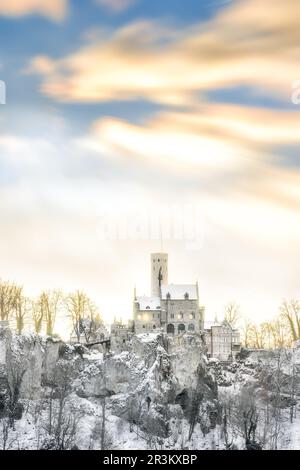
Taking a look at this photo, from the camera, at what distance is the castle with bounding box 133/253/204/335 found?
81.6 metres

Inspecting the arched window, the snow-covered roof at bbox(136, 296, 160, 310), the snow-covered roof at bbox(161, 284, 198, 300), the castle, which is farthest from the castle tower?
the arched window

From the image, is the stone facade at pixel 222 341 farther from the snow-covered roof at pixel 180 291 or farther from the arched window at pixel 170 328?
the snow-covered roof at pixel 180 291

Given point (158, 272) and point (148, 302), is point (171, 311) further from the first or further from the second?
point (158, 272)

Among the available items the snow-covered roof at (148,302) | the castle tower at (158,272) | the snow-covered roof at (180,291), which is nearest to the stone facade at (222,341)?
the snow-covered roof at (180,291)

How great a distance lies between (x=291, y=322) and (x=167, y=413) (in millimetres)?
21621

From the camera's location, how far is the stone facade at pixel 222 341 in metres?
73.7

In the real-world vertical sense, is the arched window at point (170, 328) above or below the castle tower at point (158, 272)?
below

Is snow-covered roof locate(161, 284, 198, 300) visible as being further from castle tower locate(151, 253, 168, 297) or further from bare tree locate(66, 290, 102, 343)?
bare tree locate(66, 290, 102, 343)

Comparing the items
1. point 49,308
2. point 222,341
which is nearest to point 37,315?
point 49,308

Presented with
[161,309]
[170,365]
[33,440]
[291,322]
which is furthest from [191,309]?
[33,440]

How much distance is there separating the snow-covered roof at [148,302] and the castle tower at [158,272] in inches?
123

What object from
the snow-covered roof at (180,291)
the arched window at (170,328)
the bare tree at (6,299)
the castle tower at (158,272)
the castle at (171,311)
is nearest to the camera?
the bare tree at (6,299)
